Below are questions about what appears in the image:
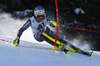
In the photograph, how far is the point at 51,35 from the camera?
3.43 meters

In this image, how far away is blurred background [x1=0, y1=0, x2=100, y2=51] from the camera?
10562 mm

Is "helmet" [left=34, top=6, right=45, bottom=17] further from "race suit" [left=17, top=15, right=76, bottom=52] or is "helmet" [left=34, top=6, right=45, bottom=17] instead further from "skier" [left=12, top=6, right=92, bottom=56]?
"race suit" [left=17, top=15, right=76, bottom=52]

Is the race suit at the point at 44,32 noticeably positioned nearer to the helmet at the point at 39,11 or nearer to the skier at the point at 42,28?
the skier at the point at 42,28

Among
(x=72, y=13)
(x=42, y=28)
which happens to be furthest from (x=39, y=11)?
(x=72, y=13)

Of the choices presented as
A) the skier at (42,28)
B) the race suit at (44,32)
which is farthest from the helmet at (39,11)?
the race suit at (44,32)

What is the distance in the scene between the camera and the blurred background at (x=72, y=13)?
10562 mm

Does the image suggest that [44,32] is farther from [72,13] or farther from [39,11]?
[72,13]

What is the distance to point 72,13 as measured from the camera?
1129 centimetres

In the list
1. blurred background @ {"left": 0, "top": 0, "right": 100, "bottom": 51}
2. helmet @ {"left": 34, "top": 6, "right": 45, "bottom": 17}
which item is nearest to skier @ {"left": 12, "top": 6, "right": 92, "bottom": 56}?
helmet @ {"left": 34, "top": 6, "right": 45, "bottom": 17}

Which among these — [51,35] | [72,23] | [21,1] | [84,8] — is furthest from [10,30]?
[84,8]

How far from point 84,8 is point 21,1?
4159mm

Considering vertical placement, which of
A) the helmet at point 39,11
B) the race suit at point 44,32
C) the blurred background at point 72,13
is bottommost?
the race suit at point 44,32

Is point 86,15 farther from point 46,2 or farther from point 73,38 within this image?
point 46,2

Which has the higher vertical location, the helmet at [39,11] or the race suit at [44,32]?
the helmet at [39,11]
